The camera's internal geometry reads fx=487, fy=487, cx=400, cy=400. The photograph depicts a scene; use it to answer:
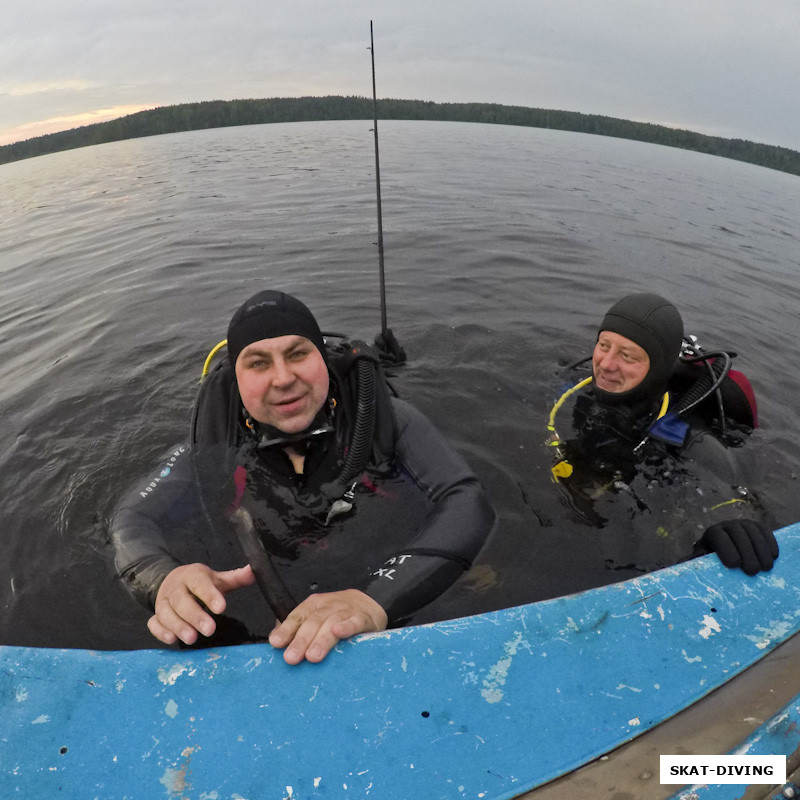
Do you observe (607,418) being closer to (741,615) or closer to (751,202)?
(741,615)

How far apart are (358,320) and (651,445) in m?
4.59

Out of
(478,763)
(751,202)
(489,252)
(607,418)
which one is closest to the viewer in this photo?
(478,763)

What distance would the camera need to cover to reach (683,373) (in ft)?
13.9

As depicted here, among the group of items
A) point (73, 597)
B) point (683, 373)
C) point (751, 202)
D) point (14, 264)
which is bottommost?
point (73, 597)

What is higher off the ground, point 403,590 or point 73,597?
point 403,590

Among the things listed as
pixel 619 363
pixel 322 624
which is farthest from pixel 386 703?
pixel 619 363

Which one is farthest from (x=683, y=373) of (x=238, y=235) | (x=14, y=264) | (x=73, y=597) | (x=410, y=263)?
(x=14, y=264)

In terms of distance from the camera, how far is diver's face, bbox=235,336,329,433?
103 inches

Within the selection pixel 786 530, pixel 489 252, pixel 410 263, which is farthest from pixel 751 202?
pixel 786 530

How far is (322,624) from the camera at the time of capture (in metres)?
1.90

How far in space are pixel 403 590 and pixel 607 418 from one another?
8.83 feet

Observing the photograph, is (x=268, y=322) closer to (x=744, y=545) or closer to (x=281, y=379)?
(x=281, y=379)

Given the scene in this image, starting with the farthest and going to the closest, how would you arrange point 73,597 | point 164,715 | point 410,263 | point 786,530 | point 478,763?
point 410,263, point 73,597, point 786,530, point 164,715, point 478,763

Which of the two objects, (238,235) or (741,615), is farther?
(238,235)
